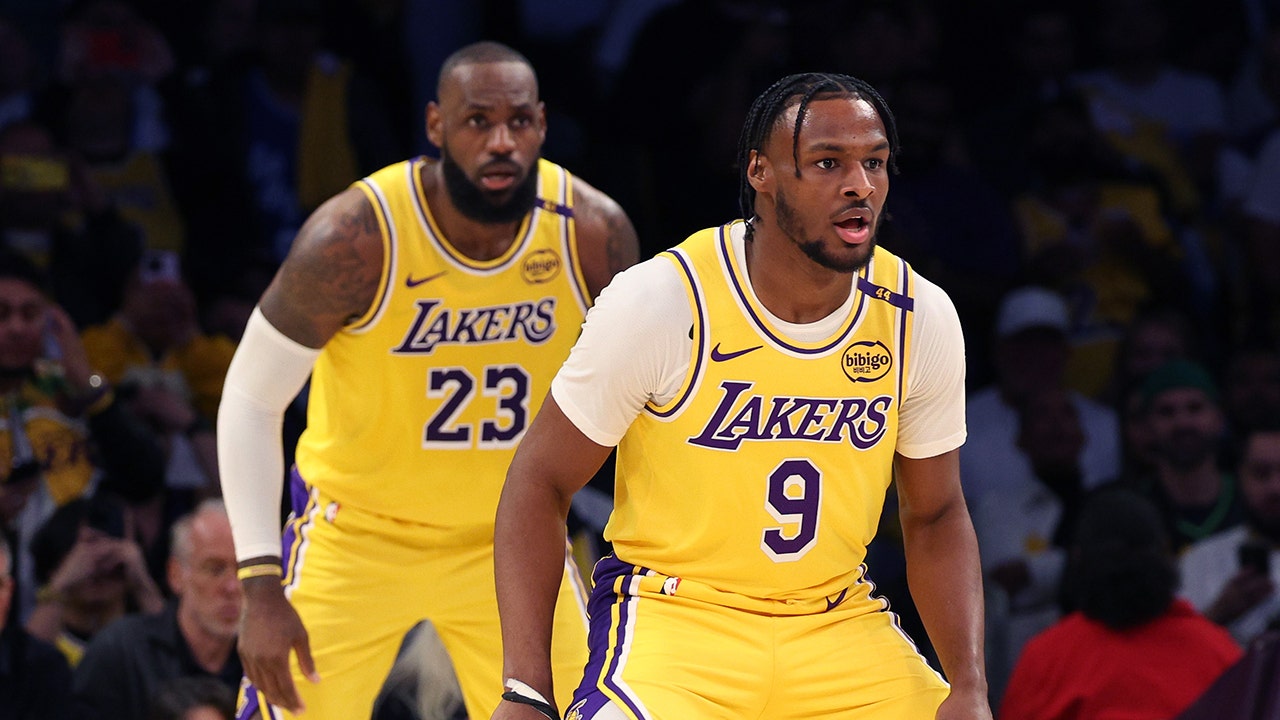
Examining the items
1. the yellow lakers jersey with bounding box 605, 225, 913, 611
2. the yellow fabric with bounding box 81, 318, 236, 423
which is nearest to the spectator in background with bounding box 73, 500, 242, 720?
the yellow fabric with bounding box 81, 318, 236, 423

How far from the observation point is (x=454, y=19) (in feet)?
24.9

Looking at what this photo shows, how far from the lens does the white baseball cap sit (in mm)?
6930

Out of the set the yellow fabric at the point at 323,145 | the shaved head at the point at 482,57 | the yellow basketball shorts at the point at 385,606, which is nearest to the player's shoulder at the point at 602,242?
the shaved head at the point at 482,57

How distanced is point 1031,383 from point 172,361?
3297mm

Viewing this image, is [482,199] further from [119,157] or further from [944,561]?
[119,157]

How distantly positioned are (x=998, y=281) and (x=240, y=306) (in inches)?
119

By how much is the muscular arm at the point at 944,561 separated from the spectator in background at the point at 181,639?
2.45m

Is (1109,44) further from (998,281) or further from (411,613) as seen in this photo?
(411,613)

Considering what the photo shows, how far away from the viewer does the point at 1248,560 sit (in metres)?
6.02

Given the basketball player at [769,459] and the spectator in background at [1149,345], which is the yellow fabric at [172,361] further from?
the basketball player at [769,459]

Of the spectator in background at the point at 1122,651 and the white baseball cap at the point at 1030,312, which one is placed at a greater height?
the white baseball cap at the point at 1030,312

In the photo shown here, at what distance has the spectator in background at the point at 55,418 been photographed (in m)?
5.95

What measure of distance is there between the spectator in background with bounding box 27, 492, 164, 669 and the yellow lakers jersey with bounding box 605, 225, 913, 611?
286 cm

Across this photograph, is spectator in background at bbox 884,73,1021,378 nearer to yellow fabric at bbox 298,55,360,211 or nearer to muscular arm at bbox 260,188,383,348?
yellow fabric at bbox 298,55,360,211
